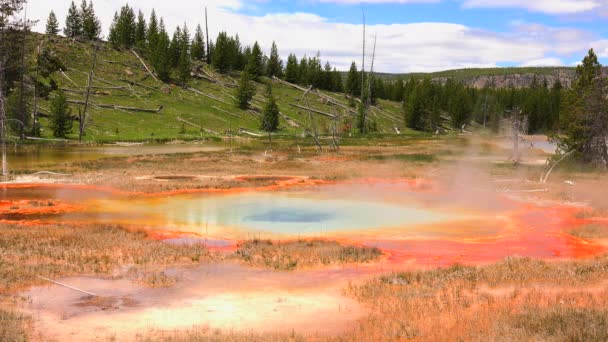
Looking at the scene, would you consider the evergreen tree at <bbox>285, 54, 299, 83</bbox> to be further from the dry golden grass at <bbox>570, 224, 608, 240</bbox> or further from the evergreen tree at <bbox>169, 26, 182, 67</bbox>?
the dry golden grass at <bbox>570, 224, 608, 240</bbox>

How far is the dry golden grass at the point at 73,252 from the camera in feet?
47.8

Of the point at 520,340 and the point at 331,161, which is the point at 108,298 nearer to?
the point at 520,340

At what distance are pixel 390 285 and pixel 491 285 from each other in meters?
2.43

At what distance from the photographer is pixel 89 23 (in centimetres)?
11038

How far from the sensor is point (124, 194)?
28.8 metres

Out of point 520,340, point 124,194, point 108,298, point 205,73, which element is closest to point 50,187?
point 124,194

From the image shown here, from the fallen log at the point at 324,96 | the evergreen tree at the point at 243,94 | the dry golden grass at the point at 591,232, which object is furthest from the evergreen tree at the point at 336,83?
the dry golden grass at the point at 591,232

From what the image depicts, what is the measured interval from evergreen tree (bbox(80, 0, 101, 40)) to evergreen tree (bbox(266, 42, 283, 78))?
37101 mm

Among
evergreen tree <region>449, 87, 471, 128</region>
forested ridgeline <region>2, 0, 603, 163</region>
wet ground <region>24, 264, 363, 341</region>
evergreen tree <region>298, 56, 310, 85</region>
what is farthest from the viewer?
evergreen tree <region>298, 56, 310, 85</region>

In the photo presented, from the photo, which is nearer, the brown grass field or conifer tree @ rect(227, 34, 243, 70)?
the brown grass field

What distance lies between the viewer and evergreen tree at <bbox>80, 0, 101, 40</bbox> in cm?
11000

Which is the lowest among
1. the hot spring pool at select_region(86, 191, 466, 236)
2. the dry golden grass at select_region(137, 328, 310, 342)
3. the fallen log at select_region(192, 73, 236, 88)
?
the hot spring pool at select_region(86, 191, 466, 236)

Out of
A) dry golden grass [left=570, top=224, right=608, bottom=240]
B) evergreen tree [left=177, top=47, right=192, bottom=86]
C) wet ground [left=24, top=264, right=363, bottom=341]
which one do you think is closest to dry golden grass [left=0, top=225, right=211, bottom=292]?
wet ground [left=24, top=264, right=363, bottom=341]

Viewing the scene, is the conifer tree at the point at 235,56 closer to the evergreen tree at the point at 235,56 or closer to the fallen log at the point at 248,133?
the evergreen tree at the point at 235,56
